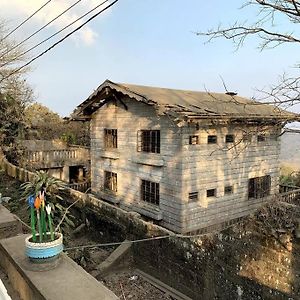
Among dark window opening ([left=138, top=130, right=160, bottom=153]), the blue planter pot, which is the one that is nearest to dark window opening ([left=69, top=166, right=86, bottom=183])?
dark window opening ([left=138, top=130, right=160, bottom=153])

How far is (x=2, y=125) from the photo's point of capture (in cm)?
2472

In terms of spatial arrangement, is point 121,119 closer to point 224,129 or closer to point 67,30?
point 224,129

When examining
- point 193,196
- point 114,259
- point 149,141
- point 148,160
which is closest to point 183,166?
point 193,196

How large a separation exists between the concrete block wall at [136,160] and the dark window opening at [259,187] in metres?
4.65

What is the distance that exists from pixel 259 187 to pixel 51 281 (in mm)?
14430

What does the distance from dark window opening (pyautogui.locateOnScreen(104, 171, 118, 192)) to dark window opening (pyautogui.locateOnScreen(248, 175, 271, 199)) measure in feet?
22.0

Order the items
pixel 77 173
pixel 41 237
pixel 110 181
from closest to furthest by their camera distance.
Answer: pixel 41 237
pixel 110 181
pixel 77 173

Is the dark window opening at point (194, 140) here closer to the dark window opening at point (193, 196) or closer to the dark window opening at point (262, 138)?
the dark window opening at point (193, 196)

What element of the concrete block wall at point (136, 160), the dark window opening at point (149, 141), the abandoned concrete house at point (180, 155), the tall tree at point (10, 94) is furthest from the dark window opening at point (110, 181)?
the tall tree at point (10, 94)

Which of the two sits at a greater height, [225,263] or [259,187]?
[259,187]

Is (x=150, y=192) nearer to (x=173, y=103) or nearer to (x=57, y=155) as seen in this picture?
(x=173, y=103)

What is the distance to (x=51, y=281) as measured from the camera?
2949mm

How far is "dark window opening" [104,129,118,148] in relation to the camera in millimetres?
16373

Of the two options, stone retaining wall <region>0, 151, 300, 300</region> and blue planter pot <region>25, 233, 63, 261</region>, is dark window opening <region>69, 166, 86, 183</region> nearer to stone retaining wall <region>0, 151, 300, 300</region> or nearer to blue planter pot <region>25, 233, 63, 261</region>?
stone retaining wall <region>0, 151, 300, 300</region>
